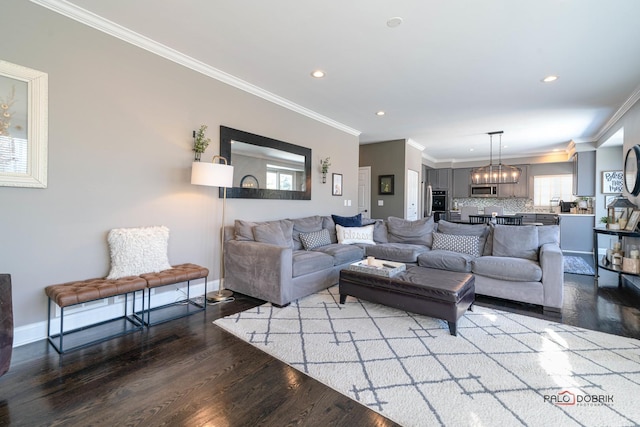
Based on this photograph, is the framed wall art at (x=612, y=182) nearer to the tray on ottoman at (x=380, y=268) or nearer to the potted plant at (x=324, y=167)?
the potted plant at (x=324, y=167)

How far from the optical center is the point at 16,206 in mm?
2201

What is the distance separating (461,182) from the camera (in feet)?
32.1

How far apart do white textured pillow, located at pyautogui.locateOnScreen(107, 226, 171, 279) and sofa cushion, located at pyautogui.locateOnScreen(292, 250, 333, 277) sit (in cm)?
132

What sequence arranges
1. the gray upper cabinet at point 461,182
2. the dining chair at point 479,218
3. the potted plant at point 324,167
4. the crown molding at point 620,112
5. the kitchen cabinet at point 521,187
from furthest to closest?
the gray upper cabinet at point 461,182 → the kitchen cabinet at point 521,187 → the dining chair at point 479,218 → the potted plant at point 324,167 → the crown molding at point 620,112

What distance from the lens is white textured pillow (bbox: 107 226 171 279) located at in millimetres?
2588

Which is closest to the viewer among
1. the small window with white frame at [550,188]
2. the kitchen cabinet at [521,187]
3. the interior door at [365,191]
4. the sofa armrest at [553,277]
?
the sofa armrest at [553,277]

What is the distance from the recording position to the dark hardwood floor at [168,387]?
4.97 ft

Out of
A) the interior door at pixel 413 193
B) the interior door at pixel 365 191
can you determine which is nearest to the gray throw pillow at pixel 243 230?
the interior door at pixel 365 191

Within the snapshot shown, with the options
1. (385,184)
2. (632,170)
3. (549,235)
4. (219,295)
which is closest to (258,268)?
(219,295)

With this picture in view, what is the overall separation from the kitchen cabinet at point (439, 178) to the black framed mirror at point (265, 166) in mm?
6609

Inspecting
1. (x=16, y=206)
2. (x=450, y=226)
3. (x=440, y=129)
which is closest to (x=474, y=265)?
(x=450, y=226)

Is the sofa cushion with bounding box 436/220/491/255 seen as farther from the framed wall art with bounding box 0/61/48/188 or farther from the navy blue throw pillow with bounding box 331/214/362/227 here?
the framed wall art with bounding box 0/61/48/188

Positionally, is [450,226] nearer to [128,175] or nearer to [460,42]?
[460,42]

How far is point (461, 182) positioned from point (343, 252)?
7.52m
